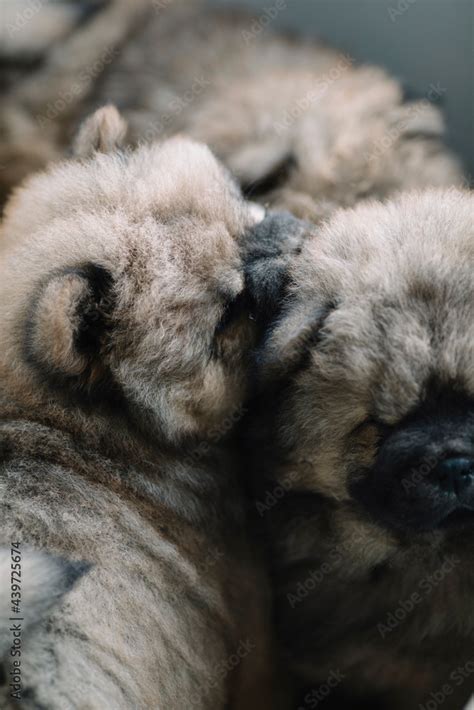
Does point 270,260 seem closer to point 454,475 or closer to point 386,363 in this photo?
point 386,363

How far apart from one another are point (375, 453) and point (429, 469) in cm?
14

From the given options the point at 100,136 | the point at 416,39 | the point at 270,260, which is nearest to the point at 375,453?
the point at 270,260

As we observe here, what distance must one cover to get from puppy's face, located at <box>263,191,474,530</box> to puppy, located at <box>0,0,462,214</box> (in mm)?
616

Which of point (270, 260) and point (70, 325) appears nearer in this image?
point (70, 325)

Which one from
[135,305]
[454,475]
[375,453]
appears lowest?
[454,475]

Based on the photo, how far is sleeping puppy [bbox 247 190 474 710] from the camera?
1553 millimetres

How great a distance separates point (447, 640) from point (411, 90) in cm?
154

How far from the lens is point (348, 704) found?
2.09 meters

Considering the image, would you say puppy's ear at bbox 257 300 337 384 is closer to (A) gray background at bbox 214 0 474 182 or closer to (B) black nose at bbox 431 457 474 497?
(B) black nose at bbox 431 457 474 497

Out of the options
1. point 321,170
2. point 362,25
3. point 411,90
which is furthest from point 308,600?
point 362,25

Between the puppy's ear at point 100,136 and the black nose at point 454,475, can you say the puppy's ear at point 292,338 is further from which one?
the puppy's ear at point 100,136

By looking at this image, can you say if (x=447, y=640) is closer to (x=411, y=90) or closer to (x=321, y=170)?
(x=321, y=170)

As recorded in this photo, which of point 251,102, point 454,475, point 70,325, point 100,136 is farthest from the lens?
point 251,102

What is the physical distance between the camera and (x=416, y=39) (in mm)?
2514
